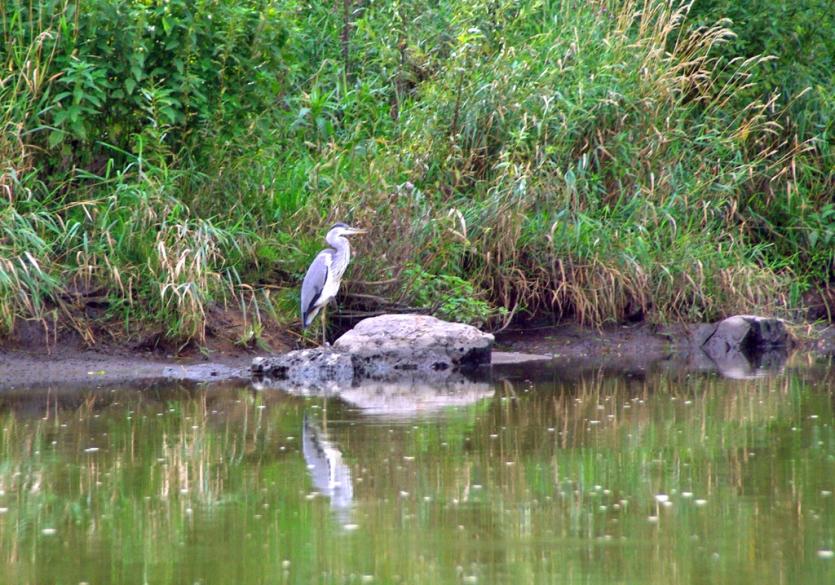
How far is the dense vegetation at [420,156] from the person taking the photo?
1081 centimetres

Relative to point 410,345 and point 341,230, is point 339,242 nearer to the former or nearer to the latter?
point 341,230

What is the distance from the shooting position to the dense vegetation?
1081cm

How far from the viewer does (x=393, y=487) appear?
6039 mm

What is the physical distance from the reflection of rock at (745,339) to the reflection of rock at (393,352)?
2.42m

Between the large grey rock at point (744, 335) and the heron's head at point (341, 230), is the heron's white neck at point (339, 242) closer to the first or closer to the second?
the heron's head at point (341, 230)

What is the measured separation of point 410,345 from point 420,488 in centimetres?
470

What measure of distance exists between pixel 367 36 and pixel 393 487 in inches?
348

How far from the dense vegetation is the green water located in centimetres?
202

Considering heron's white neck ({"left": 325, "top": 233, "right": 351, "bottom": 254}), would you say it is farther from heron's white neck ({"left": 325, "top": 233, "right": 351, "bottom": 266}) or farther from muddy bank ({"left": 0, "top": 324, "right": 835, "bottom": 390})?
muddy bank ({"left": 0, "top": 324, "right": 835, "bottom": 390})

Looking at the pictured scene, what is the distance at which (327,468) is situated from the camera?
21.3ft

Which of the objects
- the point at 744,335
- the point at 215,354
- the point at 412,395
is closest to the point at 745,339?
the point at 744,335

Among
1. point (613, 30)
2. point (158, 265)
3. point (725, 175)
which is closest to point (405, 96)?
point (613, 30)

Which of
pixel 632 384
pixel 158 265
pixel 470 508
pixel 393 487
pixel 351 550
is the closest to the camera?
pixel 351 550

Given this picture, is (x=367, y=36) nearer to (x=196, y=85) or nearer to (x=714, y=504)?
(x=196, y=85)
